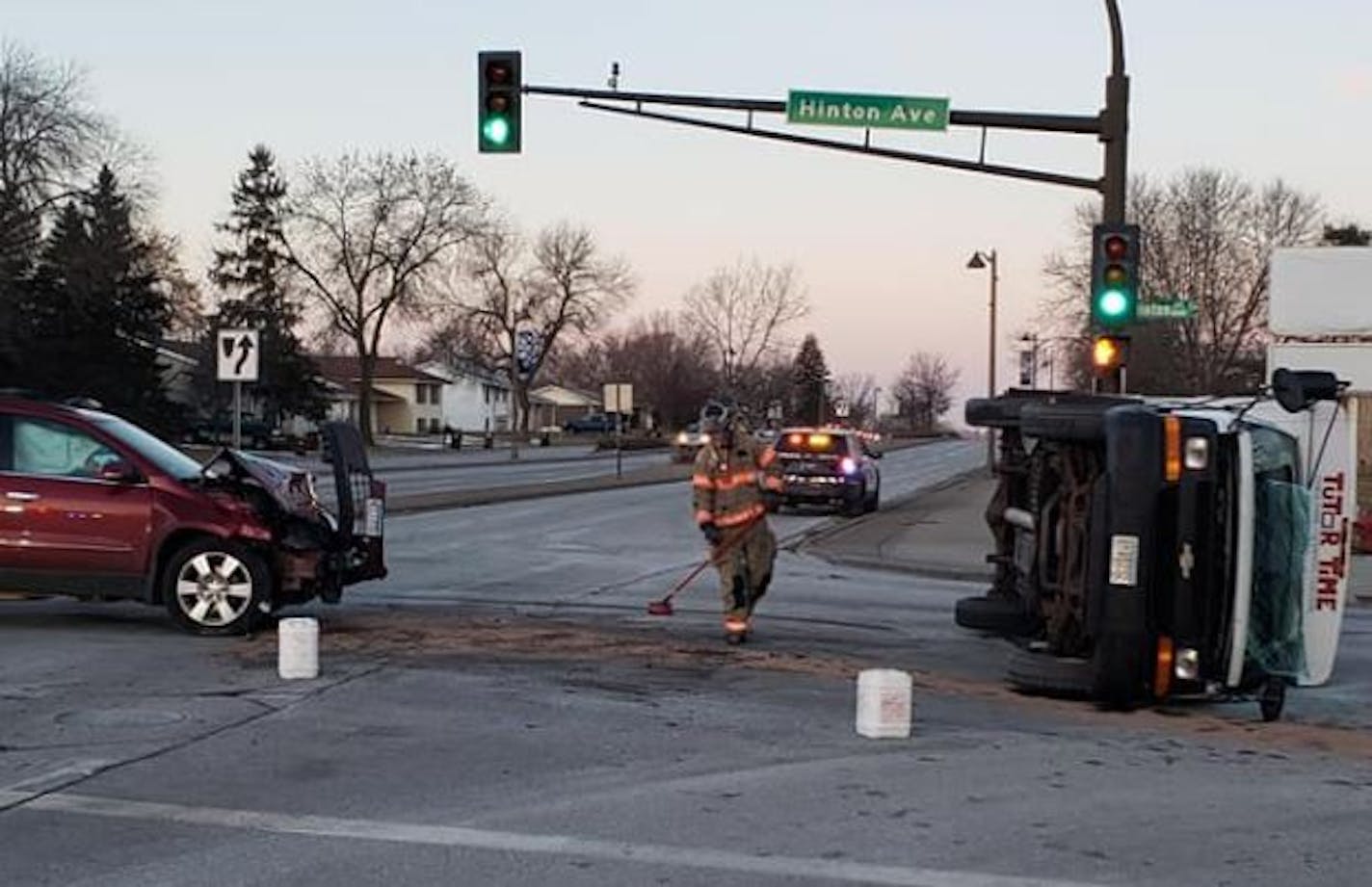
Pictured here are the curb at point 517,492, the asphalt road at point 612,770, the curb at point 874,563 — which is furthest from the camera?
the curb at point 517,492

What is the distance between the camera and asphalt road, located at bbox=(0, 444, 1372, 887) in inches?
223

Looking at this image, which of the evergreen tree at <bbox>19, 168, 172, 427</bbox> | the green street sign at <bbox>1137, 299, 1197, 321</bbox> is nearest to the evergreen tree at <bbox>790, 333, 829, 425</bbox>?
the evergreen tree at <bbox>19, 168, 172, 427</bbox>

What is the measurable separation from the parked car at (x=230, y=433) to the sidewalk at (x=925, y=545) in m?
45.8

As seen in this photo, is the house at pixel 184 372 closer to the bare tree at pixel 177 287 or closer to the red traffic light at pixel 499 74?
the bare tree at pixel 177 287

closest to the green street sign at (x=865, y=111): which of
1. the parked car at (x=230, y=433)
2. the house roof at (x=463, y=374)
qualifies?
the parked car at (x=230, y=433)

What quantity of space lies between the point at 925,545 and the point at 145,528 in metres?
13.5

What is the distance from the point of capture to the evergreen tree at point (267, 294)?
284 feet

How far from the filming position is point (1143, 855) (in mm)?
5816

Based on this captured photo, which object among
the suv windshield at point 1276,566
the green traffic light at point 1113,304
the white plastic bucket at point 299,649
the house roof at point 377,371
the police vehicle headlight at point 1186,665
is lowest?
the white plastic bucket at point 299,649

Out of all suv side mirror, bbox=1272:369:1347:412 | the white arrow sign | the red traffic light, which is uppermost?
the red traffic light

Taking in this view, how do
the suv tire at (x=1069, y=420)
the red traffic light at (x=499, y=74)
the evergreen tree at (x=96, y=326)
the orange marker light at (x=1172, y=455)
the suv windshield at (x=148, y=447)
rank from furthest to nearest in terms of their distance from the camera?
the evergreen tree at (x=96, y=326), the red traffic light at (x=499, y=74), the suv windshield at (x=148, y=447), the suv tire at (x=1069, y=420), the orange marker light at (x=1172, y=455)

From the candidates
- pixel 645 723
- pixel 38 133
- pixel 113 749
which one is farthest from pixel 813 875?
pixel 38 133

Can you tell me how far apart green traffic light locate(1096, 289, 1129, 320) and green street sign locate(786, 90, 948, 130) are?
284 centimetres

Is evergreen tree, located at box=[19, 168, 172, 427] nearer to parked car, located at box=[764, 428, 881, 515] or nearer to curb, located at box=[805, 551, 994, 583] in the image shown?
parked car, located at box=[764, 428, 881, 515]
